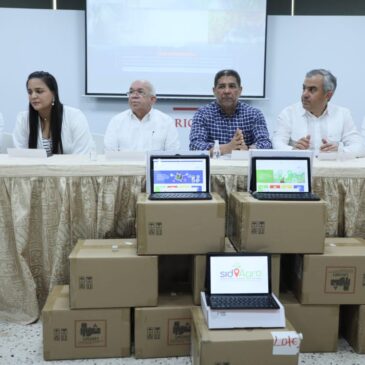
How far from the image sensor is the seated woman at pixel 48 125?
270cm

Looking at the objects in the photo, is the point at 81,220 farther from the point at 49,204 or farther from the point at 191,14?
the point at 191,14

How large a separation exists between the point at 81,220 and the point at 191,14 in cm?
266

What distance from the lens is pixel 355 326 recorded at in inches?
75.7

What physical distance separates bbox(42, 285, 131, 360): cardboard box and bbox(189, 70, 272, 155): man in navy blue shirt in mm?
1288

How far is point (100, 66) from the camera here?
4.13 m

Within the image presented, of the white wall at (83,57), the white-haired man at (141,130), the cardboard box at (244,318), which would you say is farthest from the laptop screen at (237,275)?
the white wall at (83,57)

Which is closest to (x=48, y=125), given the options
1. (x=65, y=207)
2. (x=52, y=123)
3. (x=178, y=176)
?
(x=52, y=123)

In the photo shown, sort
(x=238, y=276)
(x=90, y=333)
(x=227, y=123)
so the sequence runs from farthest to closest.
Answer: (x=227, y=123)
(x=90, y=333)
(x=238, y=276)

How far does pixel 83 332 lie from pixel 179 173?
0.74 m

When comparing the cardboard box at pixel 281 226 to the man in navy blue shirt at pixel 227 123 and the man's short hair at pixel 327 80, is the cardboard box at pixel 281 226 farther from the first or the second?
the man's short hair at pixel 327 80

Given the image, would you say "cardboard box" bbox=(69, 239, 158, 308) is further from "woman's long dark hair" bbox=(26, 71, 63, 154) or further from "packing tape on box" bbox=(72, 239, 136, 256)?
"woman's long dark hair" bbox=(26, 71, 63, 154)

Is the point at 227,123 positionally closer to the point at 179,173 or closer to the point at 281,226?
the point at 179,173

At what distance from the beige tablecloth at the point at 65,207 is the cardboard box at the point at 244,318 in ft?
2.05

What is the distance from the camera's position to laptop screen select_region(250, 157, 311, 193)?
6.28ft
